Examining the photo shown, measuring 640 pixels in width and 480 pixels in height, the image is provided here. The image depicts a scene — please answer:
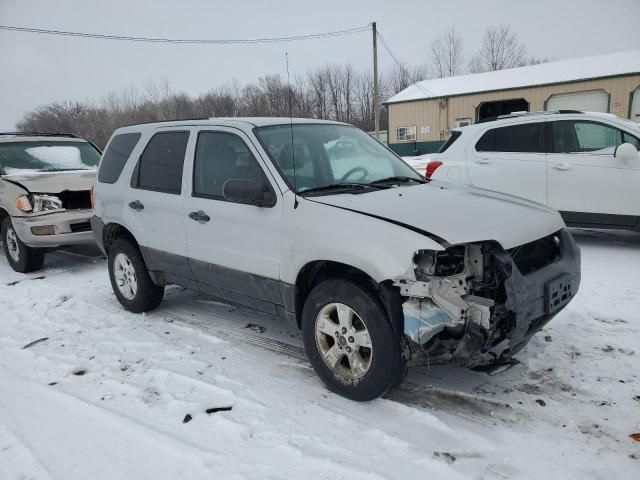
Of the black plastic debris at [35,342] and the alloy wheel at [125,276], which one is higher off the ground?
the alloy wheel at [125,276]

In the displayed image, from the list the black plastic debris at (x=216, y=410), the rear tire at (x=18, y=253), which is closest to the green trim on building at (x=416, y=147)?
the rear tire at (x=18, y=253)

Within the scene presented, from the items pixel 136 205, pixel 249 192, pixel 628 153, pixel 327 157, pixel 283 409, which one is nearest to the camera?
pixel 283 409

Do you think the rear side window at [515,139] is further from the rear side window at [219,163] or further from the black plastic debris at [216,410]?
the black plastic debris at [216,410]

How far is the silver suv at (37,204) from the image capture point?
651cm

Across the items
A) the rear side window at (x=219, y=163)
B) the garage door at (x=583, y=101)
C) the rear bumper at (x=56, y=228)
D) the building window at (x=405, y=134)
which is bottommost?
the rear bumper at (x=56, y=228)

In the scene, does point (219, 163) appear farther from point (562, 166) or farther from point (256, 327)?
point (562, 166)

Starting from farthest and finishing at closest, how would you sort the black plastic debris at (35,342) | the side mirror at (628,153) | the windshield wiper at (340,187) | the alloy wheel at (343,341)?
the side mirror at (628,153) < the black plastic debris at (35,342) < the windshield wiper at (340,187) < the alloy wheel at (343,341)

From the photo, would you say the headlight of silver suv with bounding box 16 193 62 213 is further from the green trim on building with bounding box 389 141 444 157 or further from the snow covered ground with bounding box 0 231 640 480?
the green trim on building with bounding box 389 141 444 157

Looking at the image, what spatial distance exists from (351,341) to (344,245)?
0.63 meters

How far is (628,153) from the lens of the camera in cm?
602

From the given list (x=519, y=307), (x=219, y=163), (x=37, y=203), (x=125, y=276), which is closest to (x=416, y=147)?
(x=37, y=203)

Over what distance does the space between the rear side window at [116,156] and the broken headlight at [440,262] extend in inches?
136

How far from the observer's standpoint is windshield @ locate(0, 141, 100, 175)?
7438 mm

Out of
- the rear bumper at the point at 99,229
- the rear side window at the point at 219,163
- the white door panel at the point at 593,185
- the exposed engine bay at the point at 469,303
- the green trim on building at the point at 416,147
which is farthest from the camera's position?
the green trim on building at the point at 416,147
